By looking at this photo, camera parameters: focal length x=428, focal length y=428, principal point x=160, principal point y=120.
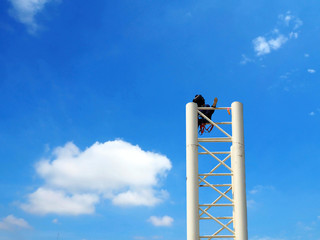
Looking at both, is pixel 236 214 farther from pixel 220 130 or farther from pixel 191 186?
pixel 220 130

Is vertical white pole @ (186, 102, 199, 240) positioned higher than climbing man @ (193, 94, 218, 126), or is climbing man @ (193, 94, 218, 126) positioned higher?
climbing man @ (193, 94, 218, 126)

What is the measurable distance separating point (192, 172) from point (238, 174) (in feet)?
4.85

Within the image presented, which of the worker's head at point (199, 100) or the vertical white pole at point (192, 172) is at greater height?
the worker's head at point (199, 100)

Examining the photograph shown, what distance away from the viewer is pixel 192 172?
13625 millimetres

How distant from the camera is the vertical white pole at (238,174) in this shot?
13.4 meters

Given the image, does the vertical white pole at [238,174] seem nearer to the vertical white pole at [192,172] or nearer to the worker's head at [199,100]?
the worker's head at [199,100]

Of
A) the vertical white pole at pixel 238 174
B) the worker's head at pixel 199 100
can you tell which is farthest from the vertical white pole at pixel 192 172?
the vertical white pole at pixel 238 174

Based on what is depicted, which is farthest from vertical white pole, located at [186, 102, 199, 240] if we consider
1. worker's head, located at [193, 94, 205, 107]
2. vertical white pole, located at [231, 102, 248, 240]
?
vertical white pole, located at [231, 102, 248, 240]

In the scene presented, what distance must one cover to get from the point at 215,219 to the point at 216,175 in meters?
1.39

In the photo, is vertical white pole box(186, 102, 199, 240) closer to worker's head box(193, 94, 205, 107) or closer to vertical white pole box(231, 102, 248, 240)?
worker's head box(193, 94, 205, 107)

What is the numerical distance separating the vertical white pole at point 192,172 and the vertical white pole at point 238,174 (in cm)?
123

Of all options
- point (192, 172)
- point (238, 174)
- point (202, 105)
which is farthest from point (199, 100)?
point (238, 174)

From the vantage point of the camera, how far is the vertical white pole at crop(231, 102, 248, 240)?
13.4m

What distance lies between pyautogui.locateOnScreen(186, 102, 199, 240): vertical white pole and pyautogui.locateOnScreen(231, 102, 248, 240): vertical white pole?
1.23m
